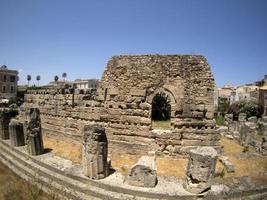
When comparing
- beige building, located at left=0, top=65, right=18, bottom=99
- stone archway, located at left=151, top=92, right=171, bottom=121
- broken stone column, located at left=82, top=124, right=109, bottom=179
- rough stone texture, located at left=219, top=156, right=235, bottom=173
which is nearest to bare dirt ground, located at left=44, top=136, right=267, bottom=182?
rough stone texture, located at left=219, top=156, right=235, bottom=173

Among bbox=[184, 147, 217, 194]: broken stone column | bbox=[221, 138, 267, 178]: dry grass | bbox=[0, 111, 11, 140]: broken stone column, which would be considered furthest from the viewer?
bbox=[0, 111, 11, 140]: broken stone column

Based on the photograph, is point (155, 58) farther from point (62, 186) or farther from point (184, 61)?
point (62, 186)

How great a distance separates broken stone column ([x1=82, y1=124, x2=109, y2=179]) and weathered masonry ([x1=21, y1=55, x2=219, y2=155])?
3.12m

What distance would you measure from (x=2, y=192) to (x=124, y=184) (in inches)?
149

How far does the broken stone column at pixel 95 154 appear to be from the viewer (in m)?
6.93

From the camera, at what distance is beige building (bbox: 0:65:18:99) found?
58225 millimetres

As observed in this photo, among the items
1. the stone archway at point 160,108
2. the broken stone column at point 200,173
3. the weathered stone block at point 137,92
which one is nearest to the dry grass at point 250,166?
the broken stone column at point 200,173

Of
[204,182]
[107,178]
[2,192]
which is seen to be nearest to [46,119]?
[2,192]

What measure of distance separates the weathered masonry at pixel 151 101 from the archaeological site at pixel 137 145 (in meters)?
0.04

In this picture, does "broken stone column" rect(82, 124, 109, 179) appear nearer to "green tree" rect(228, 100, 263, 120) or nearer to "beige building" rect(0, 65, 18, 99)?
"green tree" rect(228, 100, 263, 120)

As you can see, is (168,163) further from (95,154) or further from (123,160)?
(95,154)

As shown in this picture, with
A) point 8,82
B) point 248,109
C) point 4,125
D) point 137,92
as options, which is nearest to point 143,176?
point 137,92

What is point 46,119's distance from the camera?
46.4 feet

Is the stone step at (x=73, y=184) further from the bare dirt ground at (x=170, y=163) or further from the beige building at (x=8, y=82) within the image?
the beige building at (x=8, y=82)
